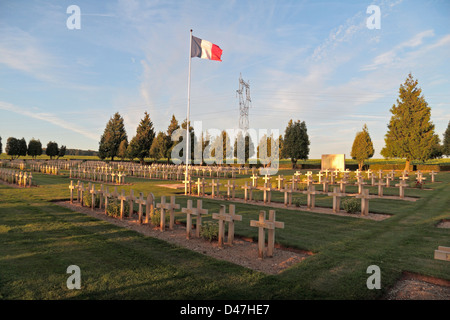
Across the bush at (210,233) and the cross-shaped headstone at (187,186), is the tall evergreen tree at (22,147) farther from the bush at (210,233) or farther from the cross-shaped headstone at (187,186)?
the bush at (210,233)

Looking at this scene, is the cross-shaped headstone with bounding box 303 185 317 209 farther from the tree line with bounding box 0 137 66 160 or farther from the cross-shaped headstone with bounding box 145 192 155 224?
the tree line with bounding box 0 137 66 160

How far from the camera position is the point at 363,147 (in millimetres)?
53312

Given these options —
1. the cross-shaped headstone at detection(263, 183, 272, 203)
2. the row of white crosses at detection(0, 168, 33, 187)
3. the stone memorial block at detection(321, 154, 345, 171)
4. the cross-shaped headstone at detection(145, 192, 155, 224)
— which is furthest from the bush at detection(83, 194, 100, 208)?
the stone memorial block at detection(321, 154, 345, 171)

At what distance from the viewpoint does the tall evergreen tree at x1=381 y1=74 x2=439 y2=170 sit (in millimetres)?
34750

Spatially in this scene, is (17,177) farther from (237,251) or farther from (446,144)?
(446,144)

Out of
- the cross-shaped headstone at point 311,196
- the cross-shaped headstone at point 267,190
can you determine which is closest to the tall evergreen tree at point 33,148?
the cross-shaped headstone at point 267,190

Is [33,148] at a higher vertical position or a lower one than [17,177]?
higher

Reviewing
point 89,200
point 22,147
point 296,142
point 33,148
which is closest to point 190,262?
point 89,200

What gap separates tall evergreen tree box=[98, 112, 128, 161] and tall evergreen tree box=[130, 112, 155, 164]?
11846mm

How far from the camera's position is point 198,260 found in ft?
18.4

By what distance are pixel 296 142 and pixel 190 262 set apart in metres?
54.2

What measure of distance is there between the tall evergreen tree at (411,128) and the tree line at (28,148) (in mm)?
87811

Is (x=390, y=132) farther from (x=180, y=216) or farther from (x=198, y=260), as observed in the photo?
(x=198, y=260)
